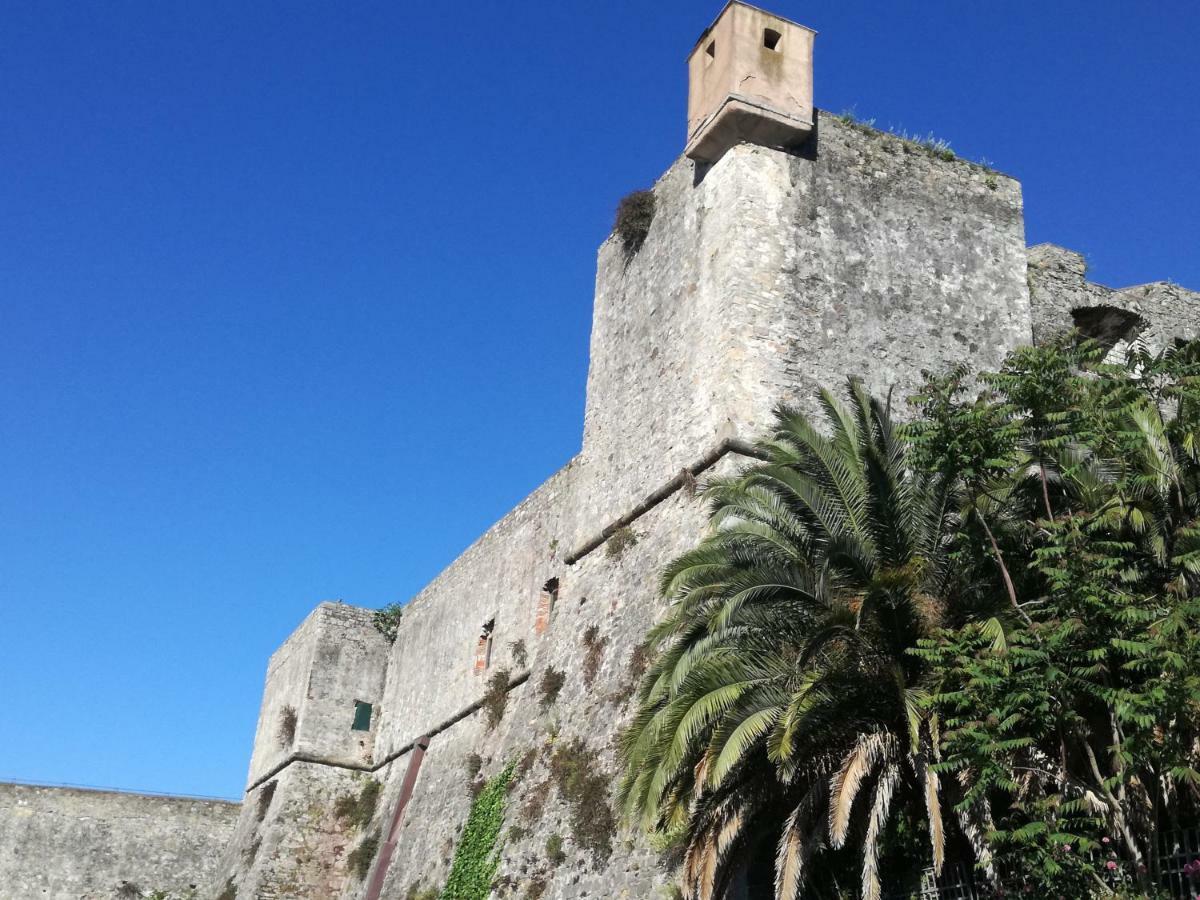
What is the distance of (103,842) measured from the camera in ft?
89.9

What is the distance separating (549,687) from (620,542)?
1.88 meters

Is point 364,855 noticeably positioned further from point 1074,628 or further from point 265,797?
point 1074,628

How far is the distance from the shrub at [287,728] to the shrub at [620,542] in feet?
38.4

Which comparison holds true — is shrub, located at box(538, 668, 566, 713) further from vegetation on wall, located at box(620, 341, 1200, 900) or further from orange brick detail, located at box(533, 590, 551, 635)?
vegetation on wall, located at box(620, 341, 1200, 900)

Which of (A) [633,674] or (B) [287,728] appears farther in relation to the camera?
(B) [287,728]

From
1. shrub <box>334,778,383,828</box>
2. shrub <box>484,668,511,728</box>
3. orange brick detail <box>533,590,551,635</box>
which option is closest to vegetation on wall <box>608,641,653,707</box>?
orange brick detail <box>533,590,551,635</box>

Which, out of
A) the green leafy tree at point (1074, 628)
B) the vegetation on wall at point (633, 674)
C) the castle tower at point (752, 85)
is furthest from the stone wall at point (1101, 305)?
the vegetation on wall at point (633, 674)

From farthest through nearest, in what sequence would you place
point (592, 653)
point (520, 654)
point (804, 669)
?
point (520, 654)
point (592, 653)
point (804, 669)

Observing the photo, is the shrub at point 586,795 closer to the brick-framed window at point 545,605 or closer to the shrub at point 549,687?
the shrub at point 549,687

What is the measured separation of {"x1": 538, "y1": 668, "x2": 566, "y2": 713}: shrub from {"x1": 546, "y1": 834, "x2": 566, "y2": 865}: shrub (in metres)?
2.05

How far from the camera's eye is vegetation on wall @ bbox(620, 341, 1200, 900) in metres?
8.68

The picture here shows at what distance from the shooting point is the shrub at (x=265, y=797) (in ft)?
80.2

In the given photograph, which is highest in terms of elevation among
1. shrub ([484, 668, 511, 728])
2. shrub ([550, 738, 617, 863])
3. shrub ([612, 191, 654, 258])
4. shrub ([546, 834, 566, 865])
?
shrub ([612, 191, 654, 258])

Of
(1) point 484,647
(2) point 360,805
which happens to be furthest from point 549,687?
(2) point 360,805
